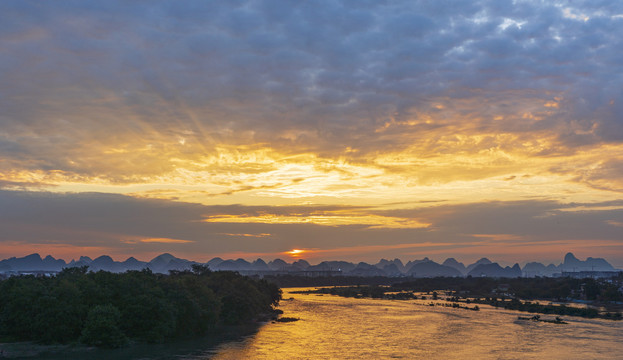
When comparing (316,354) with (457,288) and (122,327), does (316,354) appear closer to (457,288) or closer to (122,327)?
(122,327)

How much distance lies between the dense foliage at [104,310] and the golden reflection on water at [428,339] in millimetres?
7556

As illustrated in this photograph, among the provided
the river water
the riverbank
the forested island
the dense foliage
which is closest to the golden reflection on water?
the river water

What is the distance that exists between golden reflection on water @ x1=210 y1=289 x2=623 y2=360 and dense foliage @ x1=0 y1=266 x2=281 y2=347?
24.8 feet

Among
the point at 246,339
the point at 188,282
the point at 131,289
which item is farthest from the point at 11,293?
the point at 246,339

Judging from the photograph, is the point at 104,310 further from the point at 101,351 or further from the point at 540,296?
the point at 540,296

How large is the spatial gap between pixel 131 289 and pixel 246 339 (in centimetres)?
1581

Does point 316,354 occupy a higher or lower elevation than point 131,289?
lower

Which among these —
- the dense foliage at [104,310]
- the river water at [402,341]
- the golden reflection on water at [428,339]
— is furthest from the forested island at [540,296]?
the dense foliage at [104,310]

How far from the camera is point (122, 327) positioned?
54.8m

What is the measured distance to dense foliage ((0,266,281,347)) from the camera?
51031 mm

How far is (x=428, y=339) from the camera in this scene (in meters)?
62.8

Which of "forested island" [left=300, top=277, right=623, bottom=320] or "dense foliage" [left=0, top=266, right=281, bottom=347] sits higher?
"dense foliage" [left=0, top=266, right=281, bottom=347]

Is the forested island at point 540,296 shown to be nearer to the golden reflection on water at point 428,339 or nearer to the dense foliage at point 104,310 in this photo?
the golden reflection on water at point 428,339

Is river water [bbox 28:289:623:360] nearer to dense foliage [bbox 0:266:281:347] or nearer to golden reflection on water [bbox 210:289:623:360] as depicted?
golden reflection on water [bbox 210:289:623:360]
